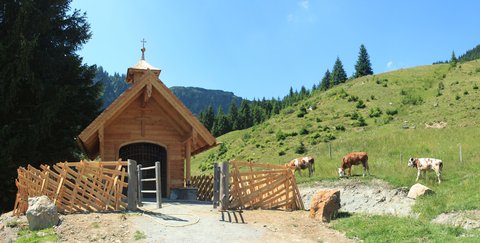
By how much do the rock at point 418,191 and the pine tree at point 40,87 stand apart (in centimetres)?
1732

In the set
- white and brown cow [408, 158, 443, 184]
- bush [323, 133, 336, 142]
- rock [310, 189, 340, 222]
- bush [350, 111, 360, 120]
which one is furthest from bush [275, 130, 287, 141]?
rock [310, 189, 340, 222]

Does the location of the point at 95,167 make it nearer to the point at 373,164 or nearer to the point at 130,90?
the point at 130,90

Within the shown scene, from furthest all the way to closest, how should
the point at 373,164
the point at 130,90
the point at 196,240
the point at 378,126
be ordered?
the point at 378,126, the point at 373,164, the point at 130,90, the point at 196,240

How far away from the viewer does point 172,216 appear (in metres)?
14.3

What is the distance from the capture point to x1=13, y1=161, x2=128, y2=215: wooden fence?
1409cm

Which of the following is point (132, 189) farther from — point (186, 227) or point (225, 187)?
point (225, 187)

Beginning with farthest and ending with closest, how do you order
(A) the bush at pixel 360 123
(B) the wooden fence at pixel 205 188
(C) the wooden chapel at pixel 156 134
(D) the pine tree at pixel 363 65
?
(D) the pine tree at pixel 363 65, (A) the bush at pixel 360 123, (B) the wooden fence at pixel 205 188, (C) the wooden chapel at pixel 156 134

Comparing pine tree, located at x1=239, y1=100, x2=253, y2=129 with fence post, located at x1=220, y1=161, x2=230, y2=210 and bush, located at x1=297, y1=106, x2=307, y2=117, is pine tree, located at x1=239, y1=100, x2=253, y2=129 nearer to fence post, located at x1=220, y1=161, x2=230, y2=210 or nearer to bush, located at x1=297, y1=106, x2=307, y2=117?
bush, located at x1=297, y1=106, x2=307, y2=117

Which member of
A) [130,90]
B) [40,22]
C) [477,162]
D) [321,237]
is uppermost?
[40,22]

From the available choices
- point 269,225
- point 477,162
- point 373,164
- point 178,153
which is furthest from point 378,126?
point 269,225

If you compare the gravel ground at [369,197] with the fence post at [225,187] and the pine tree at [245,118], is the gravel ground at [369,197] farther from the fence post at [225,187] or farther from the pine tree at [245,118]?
the pine tree at [245,118]

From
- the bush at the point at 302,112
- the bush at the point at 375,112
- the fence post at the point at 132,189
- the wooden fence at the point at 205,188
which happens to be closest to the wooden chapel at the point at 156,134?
the wooden fence at the point at 205,188

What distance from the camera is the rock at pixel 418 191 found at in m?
18.9

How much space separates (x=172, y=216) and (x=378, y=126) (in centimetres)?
4404
